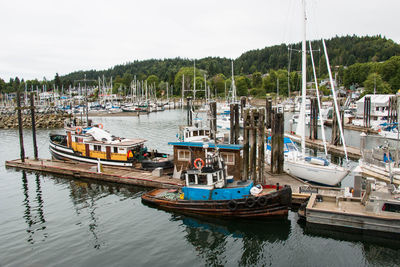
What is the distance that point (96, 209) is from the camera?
2186 cm

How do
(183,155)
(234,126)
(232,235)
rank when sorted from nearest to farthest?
(232,235) < (183,155) < (234,126)

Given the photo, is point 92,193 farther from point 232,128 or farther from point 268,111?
point 268,111

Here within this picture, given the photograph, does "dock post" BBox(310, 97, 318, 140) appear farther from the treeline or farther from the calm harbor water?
the treeline

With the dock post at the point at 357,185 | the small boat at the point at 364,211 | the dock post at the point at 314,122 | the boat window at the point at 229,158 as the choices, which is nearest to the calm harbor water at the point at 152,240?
the small boat at the point at 364,211

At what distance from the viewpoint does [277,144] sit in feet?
78.5

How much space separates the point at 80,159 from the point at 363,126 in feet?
164

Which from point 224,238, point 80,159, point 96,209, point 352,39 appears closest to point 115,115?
point 80,159

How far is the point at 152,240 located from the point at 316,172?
13.4 m

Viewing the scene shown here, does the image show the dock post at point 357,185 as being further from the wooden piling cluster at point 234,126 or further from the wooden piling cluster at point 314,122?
the wooden piling cluster at point 314,122

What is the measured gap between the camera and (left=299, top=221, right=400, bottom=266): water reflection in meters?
14.6

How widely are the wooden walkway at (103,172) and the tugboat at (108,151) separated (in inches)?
28.7

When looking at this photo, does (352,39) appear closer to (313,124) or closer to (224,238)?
(313,124)

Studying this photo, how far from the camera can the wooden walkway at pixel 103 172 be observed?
2472 cm

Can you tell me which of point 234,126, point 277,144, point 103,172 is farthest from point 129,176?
point 277,144
